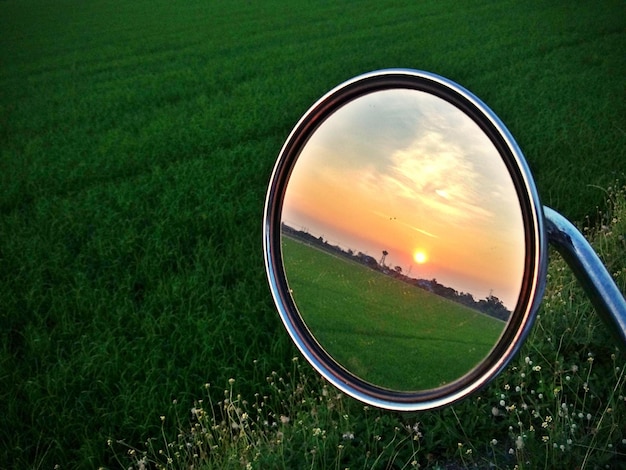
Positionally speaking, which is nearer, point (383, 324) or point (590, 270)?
point (590, 270)

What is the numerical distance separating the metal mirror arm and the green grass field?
0.16 m

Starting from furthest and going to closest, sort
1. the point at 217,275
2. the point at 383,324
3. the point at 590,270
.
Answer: the point at 217,275
the point at 383,324
the point at 590,270

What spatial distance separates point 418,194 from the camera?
3.49ft

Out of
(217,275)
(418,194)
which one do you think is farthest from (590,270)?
(217,275)

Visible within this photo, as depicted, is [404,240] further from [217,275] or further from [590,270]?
[217,275]

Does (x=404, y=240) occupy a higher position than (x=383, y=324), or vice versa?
(x=404, y=240)

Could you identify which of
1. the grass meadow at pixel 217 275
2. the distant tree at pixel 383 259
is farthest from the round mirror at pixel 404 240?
the grass meadow at pixel 217 275

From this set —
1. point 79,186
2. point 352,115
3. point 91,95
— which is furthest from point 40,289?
point 91,95

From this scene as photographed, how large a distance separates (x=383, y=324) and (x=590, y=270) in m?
0.34

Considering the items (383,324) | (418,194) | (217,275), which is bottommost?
(217,275)

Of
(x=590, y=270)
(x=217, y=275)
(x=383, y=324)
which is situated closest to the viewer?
(x=590, y=270)

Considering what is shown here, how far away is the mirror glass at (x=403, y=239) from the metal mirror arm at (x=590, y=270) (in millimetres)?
96

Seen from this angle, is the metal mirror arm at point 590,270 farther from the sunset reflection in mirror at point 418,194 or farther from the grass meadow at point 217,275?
the grass meadow at point 217,275

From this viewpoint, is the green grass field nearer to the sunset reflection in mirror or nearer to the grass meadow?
the sunset reflection in mirror
